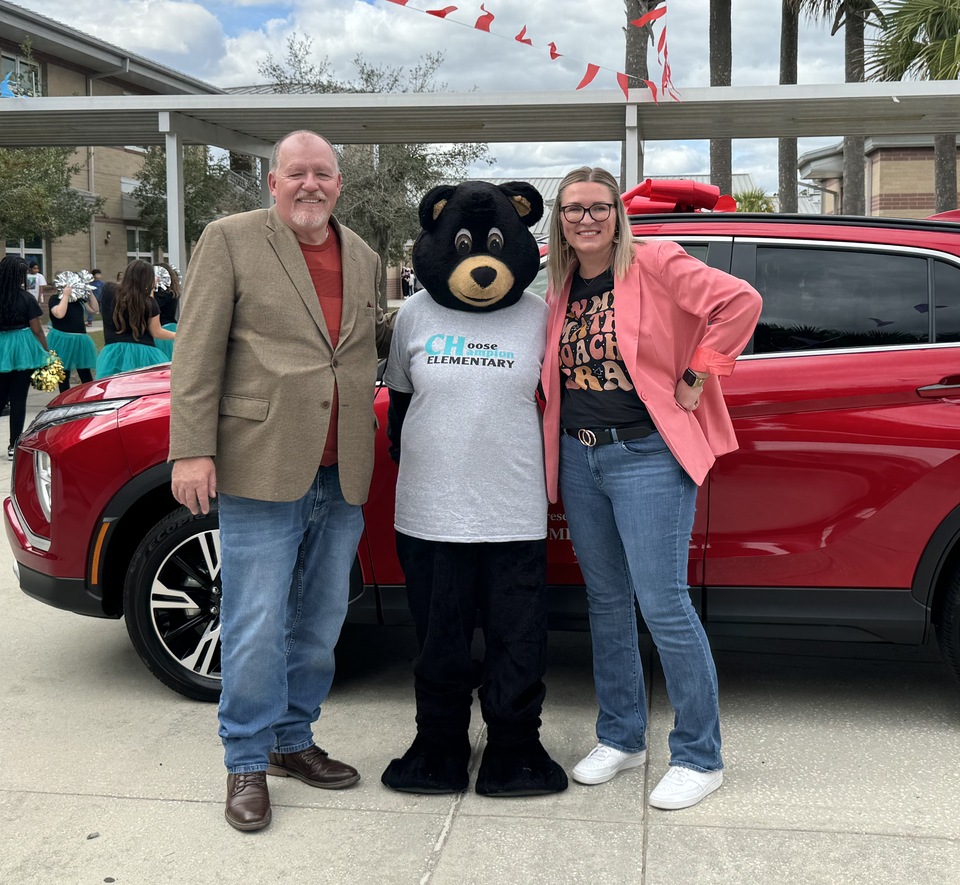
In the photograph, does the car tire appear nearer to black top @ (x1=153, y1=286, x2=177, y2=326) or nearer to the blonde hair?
the blonde hair

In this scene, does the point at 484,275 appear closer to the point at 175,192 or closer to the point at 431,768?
the point at 431,768

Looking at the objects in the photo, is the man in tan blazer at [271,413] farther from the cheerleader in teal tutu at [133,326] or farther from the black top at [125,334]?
the black top at [125,334]

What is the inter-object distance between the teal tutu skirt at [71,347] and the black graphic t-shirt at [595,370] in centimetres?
875

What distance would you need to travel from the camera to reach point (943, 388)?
343cm

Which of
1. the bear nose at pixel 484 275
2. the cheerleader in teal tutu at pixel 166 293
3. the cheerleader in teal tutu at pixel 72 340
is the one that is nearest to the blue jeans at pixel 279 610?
the bear nose at pixel 484 275

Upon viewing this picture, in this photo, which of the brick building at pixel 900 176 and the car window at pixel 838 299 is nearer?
the car window at pixel 838 299

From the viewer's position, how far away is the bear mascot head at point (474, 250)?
3.08 m

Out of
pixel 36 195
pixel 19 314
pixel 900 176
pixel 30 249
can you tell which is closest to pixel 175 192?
pixel 19 314

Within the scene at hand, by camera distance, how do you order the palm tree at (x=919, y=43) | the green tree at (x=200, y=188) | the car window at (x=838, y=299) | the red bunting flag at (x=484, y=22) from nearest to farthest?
the car window at (x=838, y=299), the red bunting flag at (x=484, y=22), the palm tree at (x=919, y=43), the green tree at (x=200, y=188)

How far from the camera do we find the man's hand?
2.87 meters

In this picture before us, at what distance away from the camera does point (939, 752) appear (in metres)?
3.49

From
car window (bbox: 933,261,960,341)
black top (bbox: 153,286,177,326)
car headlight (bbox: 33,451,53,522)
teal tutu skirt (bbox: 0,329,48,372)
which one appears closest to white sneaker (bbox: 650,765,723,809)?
car window (bbox: 933,261,960,341)

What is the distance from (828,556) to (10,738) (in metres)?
2.83

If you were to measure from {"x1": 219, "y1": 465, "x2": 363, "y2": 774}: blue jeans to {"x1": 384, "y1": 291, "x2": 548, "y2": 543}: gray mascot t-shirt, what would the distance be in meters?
0.28
